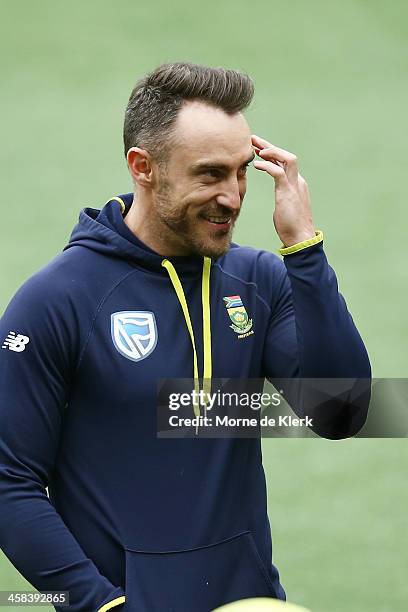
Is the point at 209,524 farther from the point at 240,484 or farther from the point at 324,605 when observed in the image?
the point at 324,605

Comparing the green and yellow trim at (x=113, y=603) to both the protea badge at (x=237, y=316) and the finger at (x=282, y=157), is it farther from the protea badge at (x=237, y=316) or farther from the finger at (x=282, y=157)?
the finger at (x=282, y=157)

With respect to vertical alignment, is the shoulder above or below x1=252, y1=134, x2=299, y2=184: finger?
below

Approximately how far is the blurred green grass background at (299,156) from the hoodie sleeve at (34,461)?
2.55 meters

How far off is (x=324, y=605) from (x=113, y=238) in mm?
2665

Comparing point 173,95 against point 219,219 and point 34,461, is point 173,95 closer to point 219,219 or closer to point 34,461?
point 219,219

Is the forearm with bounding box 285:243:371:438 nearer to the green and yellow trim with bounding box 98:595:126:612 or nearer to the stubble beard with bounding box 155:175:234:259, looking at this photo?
the stubble beard with bounding box 155:175:234:259

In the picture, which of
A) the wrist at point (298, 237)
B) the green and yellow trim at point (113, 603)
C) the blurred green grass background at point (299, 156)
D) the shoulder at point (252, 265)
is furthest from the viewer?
the blurred green grass background at point (299, 156)

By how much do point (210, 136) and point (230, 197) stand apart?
0.17 meters

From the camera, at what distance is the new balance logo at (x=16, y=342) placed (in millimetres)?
3498

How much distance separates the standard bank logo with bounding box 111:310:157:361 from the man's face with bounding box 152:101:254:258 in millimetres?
250

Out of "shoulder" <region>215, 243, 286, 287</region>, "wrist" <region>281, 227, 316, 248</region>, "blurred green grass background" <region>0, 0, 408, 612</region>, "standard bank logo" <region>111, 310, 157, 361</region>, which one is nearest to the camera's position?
"standard bank logo" <region>111, 310, 157, 361</region>

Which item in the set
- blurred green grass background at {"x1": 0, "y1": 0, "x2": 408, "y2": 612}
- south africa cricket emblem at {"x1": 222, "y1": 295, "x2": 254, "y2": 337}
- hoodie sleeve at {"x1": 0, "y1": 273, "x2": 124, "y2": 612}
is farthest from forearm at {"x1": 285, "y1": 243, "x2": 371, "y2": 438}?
blurred green grass background at {"x1": 0, "y1": 0, "x2": 408, "y2": 612}

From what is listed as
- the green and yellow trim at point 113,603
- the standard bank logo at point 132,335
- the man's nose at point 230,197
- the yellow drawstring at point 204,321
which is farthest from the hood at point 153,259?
the green and yellow trim at point 113,603

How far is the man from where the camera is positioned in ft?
11.5
